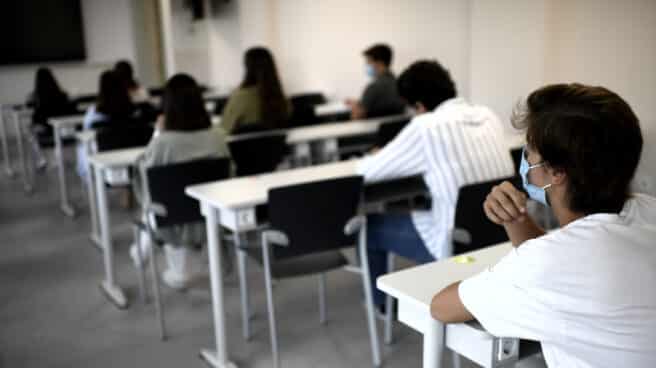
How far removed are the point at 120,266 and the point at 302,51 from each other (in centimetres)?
411

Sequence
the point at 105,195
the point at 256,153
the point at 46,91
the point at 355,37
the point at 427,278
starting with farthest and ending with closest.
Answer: the point at 355,37 < the point at 46,91 < the point at 256,153 < the point at 105,195 < the point at 427,278

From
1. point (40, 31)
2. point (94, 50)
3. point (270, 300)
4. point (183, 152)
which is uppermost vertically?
point (40, 31)

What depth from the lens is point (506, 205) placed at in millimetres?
1502

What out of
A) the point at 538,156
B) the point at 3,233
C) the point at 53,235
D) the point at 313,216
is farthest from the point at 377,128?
the point at 538,156

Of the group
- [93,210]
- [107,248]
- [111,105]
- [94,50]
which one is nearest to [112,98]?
[111,105]

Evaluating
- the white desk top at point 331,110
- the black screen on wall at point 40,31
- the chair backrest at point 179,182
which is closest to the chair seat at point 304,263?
the chair backrest at point 179,182

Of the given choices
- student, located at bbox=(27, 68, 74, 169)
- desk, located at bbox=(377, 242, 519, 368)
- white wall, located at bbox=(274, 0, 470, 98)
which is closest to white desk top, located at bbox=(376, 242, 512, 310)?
desk, located at bbox=(377, 242, 519, 368)

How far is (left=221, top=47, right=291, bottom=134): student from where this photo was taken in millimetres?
4500

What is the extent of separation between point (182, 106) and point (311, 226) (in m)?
1.01

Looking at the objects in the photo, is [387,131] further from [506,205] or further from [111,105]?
[506,205]

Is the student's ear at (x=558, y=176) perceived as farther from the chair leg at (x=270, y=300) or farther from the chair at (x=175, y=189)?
the chair at (x=175, y=189)

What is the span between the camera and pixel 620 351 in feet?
3.89

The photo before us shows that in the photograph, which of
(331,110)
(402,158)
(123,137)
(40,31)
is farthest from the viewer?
(40,31)

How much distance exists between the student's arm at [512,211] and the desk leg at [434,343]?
0.28m
